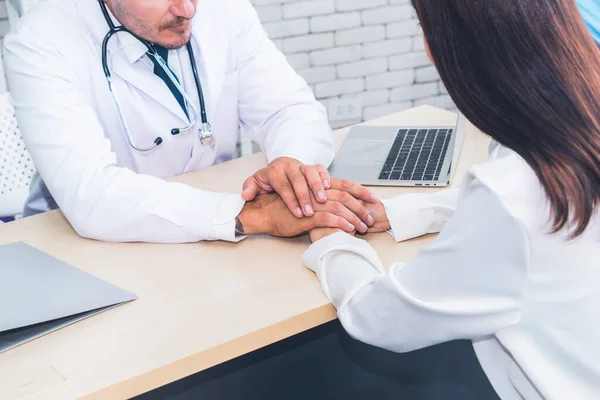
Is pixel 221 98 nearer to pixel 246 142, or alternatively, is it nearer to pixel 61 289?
pixel 61 289

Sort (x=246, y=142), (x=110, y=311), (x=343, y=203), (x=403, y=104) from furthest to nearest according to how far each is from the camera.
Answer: (x=403, y=104) → (x=246, y=142) → (x=343, y=203) → (x=110, y=311)

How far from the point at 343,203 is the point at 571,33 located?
18.8 inches

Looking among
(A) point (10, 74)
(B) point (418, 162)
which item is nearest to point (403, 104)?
(B) point (418, 162)

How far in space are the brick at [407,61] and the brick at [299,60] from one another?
0.41m

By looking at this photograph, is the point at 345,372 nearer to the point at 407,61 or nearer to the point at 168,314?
the point at 168,314

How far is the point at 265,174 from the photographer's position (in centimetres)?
122

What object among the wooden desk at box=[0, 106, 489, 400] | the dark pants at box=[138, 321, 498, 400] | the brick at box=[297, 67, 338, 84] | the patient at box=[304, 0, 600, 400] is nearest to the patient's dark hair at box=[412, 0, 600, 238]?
the patient at box=[304, 0, 600, 400]

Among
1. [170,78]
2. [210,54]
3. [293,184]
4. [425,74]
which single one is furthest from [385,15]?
[293,184]

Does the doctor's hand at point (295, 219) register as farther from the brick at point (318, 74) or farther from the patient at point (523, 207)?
the brick at point (318, 74)

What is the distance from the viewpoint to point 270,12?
283 cm

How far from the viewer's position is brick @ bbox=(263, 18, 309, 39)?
2853mm

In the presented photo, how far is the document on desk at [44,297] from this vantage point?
0.90m

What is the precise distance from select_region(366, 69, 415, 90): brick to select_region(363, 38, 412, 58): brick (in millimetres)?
93

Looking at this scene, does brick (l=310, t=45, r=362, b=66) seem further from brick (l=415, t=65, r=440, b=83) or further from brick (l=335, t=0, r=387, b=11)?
brick (l=415, t=65, r=440, b=83)
